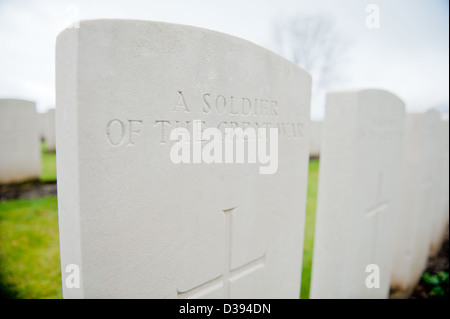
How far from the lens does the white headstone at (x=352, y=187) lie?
203cm

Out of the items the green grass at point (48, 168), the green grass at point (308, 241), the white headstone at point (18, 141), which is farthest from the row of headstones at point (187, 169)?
the green grass at point (48, 168)

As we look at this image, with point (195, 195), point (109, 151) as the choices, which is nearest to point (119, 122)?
point (109, 151)

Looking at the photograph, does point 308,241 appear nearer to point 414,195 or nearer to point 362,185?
point 414,195

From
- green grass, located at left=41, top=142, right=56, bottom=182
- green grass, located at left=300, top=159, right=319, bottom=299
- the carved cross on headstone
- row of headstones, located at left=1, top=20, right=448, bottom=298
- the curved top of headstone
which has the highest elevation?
the curved top of headstone

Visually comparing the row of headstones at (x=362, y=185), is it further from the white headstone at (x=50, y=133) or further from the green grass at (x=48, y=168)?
the white headstone at (x=50, y=133)

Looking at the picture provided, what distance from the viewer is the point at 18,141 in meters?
6.27

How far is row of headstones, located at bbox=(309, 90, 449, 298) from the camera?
204cm

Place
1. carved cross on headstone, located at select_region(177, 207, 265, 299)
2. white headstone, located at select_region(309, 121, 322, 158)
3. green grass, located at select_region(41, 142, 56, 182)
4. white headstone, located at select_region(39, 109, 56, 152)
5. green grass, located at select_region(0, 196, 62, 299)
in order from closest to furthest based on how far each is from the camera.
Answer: carved cross on headstone, located at select_region(177, 207, 265, 299)
green grass, located at select_region(0, 196, 62, 299)
green grass, located at select_region(41, 142, 56, 182)
white headstone, located at select_region(39, 109, 56, 152)
white headstone, located at select_region(309, 121, 322, 158)

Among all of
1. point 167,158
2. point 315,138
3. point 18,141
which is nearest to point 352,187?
point 167,158

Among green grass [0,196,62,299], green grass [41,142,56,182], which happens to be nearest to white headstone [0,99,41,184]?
green grass [41,142,56,182]

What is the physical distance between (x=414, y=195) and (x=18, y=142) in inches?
297

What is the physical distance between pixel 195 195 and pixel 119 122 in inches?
18.3

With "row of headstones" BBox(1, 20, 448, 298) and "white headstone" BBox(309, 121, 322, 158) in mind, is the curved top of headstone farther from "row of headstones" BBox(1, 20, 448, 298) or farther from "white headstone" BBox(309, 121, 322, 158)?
"white headstone" BBox(309, 121, 322, 158)

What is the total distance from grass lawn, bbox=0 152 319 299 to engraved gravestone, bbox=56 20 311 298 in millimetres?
1718
